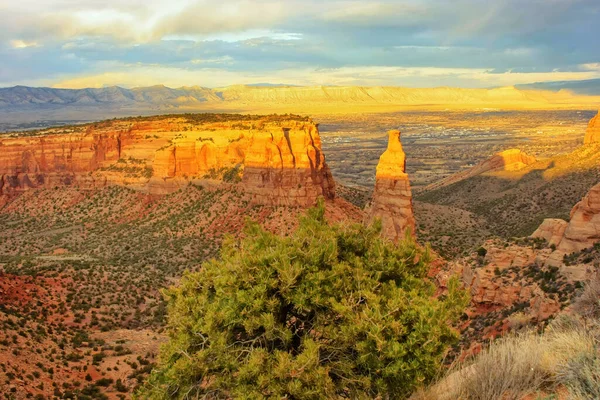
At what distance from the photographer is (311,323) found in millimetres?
12062

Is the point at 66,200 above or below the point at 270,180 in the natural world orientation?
below

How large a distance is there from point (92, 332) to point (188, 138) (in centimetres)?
3100

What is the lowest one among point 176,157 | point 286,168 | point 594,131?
point 286,168

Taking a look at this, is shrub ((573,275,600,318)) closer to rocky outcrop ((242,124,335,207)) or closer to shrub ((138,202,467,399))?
shrub ((138,202,467,399))

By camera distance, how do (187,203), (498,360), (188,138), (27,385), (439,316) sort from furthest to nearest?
(188,138) → (187,203) → (27,385) → (439,316) → (498,360)

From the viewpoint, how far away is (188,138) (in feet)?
180

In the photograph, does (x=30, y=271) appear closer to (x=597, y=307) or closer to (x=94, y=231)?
(x=94, y=231)

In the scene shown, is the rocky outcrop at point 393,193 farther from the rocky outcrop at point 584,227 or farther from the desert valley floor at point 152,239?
the rocky outcrop at point 584,227

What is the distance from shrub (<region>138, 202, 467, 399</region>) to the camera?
34.0 ft

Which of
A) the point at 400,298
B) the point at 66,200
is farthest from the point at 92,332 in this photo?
the point at 66,200

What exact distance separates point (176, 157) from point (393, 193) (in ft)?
84.4

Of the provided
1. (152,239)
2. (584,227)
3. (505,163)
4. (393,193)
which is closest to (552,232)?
(584,227)

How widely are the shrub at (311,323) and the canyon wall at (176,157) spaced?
94.9 ft

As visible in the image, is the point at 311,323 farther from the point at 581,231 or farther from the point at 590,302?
the point at 581,231
